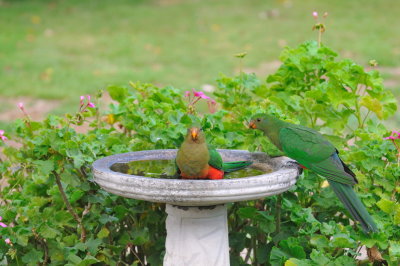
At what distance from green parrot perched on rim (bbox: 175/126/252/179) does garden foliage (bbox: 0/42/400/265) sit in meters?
0.42

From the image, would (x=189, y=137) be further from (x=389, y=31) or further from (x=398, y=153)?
(x=389, y=31)

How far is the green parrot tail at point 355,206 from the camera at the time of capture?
2.76m

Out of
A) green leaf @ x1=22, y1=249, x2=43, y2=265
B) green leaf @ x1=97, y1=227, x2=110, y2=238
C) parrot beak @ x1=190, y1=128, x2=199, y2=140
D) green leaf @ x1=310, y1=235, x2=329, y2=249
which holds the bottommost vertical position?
green leaf @ x1=22, y1=249, x2=43, y2=265

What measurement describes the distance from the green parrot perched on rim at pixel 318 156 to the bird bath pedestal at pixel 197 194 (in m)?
0.08

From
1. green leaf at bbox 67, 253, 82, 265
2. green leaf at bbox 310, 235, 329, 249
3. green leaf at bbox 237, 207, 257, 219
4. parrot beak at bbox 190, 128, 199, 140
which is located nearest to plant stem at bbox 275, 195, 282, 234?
green leaf at bbox 237, 207, 257, 219

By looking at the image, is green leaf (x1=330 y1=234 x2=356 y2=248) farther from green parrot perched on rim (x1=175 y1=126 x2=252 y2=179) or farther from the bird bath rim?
green parrot perched on rim (x1=175 y1=126 x2=252 y2=179)

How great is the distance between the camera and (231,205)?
344 centimetres

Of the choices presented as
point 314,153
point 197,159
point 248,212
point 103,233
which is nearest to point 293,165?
point 314,153

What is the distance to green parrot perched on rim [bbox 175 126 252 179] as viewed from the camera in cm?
267

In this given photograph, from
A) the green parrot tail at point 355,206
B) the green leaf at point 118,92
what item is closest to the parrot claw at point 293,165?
the green parrot tail at point 355,206

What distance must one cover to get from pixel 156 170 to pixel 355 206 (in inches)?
35.5

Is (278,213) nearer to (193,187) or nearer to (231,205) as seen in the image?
(231,205)

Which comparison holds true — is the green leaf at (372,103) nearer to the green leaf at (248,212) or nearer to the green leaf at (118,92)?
the green leaf at (248,212)

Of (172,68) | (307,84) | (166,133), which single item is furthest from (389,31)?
(166,133)
